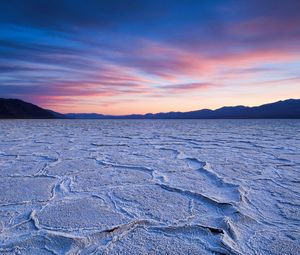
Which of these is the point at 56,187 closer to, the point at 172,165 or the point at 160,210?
the point at 160,210

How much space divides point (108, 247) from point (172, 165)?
2.24m

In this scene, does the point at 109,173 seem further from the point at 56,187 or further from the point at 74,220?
the point at 74,220

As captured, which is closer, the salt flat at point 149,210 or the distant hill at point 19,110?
the salt flat at point 149,210

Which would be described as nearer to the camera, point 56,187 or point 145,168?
point 56,187

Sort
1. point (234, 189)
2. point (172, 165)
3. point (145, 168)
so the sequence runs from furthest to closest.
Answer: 1. point (172, 165)
2. point (145, 168)
3. point (234, 189)

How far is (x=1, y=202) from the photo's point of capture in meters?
2.01

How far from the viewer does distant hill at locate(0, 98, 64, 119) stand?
102881 mm

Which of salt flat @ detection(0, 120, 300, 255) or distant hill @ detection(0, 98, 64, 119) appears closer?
salt flat @ detection(0, 120, 300, 255)

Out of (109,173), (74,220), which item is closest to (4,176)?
(109,173)

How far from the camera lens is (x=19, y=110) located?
11131cm

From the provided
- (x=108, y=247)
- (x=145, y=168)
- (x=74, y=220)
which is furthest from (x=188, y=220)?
(x=145, y=168)

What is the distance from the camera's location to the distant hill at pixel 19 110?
10288 centimetres

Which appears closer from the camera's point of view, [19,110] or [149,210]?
[149,210]

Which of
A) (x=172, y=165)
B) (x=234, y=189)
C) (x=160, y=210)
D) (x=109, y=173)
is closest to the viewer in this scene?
(x=160, y=210)
